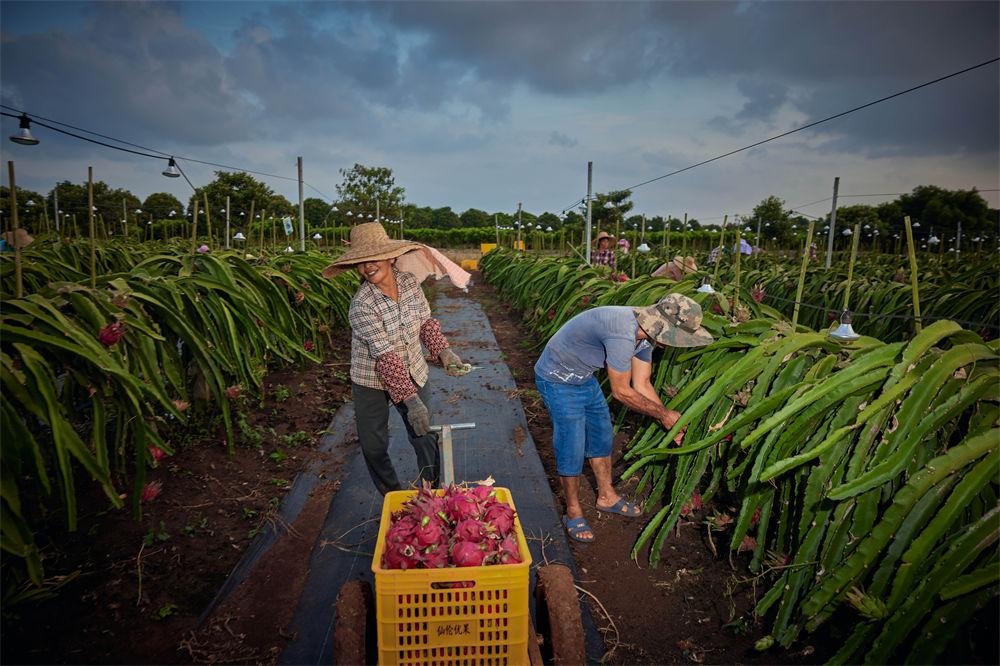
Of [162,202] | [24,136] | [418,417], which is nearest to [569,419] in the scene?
[418,417]

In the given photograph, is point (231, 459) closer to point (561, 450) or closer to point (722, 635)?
point (561, 450)

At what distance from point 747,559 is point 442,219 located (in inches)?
2623

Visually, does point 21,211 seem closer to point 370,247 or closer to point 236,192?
point 236,192

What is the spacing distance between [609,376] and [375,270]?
1227mm

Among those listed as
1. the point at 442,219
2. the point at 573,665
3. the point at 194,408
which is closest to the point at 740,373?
the point at 573,665

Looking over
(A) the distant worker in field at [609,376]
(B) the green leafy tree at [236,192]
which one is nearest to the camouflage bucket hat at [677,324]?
(A) the distant worker in field at [609,376]

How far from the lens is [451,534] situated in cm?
151

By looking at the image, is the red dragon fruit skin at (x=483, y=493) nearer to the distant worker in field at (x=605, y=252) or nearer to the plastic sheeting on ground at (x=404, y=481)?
the plastic sheeting on ground at (x=404, y=481)

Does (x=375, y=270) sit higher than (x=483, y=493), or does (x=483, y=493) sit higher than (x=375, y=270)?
(x=375, y=270)

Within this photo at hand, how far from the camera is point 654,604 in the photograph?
2.04 metres

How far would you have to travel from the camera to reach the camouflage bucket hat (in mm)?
2182

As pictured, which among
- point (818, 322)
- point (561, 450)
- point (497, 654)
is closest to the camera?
point (497, 654)

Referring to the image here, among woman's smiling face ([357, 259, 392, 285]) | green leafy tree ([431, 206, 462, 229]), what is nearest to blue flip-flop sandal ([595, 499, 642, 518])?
woman's smiling face ([357, 259, 392, 285])

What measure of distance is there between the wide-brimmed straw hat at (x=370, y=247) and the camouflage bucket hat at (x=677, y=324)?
1.21 metres
